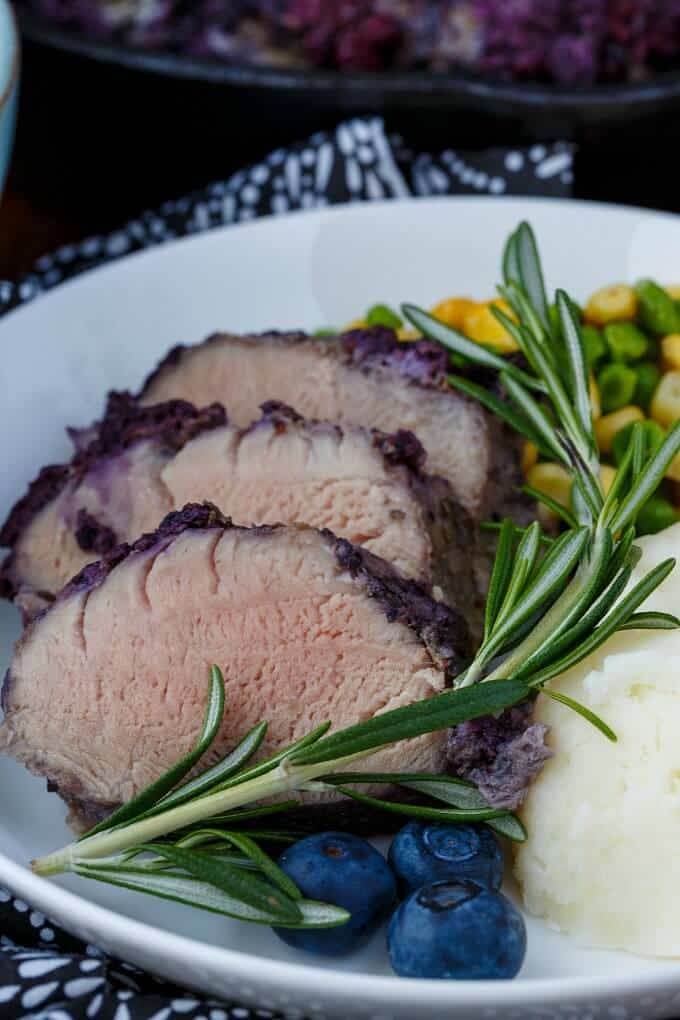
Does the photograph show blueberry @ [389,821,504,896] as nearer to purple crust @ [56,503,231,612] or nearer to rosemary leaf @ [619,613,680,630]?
rosemary leaf @ [619,613,680,630]

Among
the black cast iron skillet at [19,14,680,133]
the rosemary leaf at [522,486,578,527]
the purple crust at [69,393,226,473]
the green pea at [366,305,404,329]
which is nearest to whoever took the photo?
the rosemary leaf at [522,486,578,527]

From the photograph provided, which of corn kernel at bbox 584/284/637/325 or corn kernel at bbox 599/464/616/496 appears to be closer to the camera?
corn kernel at bbox 599/464/616/496

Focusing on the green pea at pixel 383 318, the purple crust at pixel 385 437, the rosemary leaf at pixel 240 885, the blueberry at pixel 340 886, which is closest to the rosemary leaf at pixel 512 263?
the green pea at pixel 383 318

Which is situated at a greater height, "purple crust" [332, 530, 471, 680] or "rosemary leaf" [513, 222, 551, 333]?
"rosemary leaf" [513, 222, 551, 333]

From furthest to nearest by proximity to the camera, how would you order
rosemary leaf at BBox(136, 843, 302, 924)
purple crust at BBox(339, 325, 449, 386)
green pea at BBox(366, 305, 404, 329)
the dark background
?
the dark background
green pea at BBox(366, 305, 404, 329)
purple crust at BBox(339, 325, 449, 386)
rosemary leaf at BBox(136, 843, 302, 924)

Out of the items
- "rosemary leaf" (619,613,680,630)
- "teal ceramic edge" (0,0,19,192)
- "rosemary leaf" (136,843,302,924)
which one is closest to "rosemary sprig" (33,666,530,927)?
"rosemary leaf" (136,843,302,924)

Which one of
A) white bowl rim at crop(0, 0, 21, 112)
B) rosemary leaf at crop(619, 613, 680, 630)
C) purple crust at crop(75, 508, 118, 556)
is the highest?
white bowl rim at crop(0, 0, 21, 112)

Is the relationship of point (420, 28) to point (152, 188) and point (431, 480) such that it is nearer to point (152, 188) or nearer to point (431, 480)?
point (152, 188)
